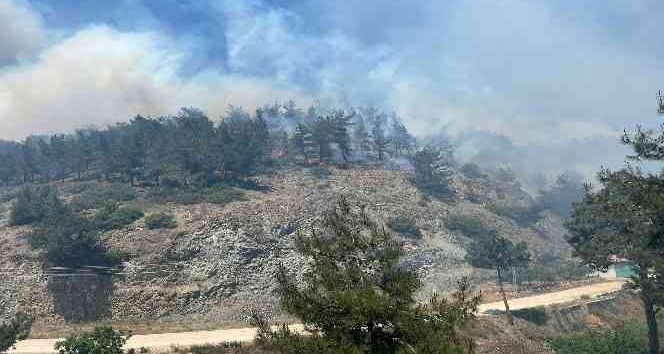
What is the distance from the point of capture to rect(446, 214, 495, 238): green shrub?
8088 centimetres

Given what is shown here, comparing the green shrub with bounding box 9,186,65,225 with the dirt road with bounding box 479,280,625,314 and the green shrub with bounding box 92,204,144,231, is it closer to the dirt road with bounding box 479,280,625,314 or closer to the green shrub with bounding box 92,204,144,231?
the green shrub with bounding box 92,204,144,231

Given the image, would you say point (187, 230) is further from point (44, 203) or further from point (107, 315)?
point (44, 203)

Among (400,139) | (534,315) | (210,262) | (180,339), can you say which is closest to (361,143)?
(400,139)

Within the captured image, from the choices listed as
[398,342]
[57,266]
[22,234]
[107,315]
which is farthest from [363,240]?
[22,234]

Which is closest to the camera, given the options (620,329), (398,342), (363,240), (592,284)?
(398,342)

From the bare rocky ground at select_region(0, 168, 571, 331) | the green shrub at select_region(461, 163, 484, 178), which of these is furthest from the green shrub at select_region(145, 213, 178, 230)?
the green shrub at select_region(461, 163, 484, 178)

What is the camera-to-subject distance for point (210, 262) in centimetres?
5478

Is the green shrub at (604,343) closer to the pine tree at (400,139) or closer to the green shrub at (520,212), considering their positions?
the green shrub at (520,212)

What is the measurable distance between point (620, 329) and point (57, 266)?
182ft

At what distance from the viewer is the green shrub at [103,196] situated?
69875mm

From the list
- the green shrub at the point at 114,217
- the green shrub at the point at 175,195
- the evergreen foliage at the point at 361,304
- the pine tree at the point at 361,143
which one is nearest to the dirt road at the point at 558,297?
the evergreen foliage at the point at 361,304

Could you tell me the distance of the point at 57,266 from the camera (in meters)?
51.3

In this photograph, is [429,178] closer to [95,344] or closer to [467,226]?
[467,226]

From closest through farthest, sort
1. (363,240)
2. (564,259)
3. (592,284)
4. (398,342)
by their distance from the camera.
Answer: (398,342) → (363,240) → (592,284) → (564,259)
